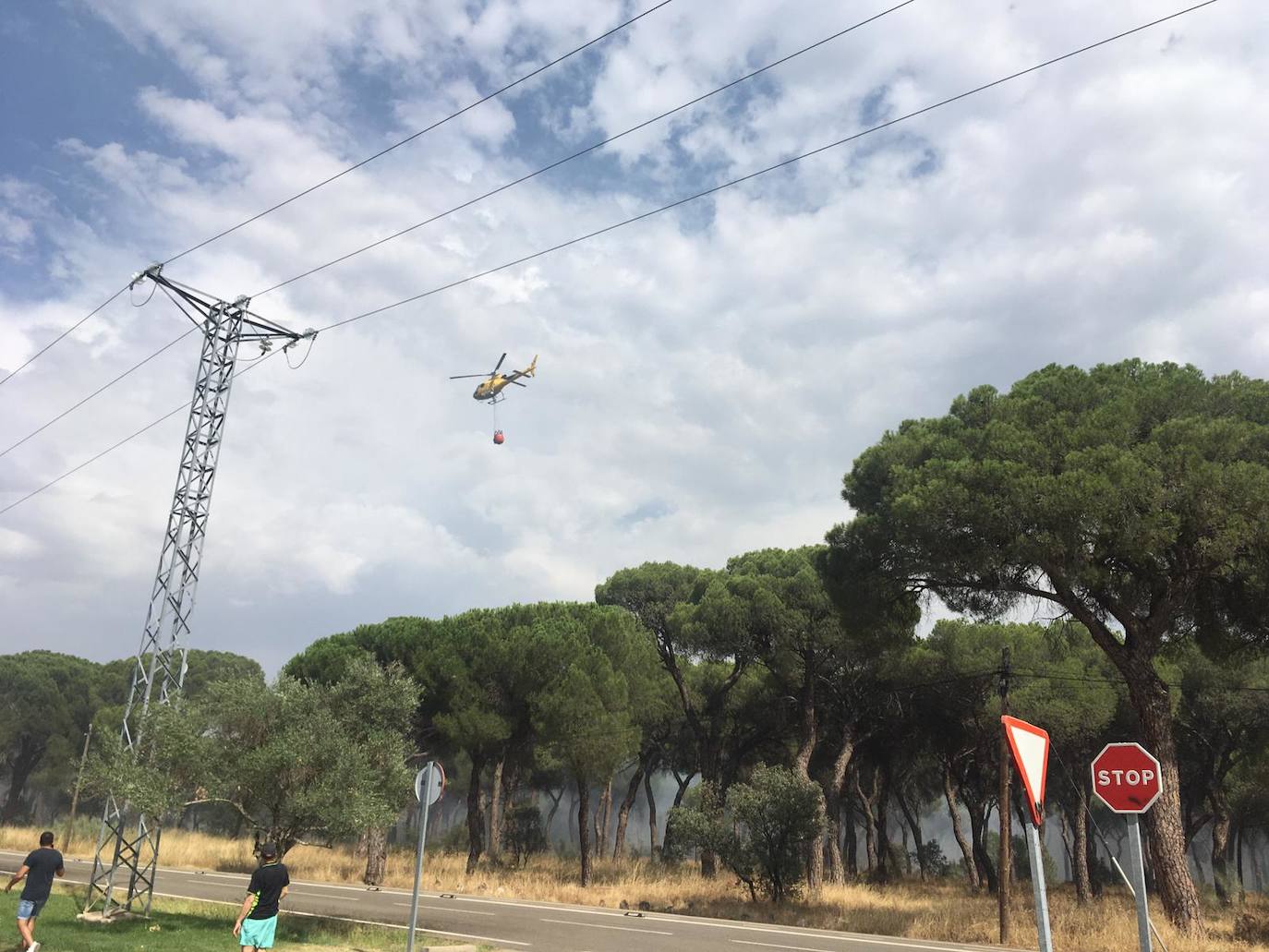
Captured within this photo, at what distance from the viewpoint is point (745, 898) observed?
27.3 metres

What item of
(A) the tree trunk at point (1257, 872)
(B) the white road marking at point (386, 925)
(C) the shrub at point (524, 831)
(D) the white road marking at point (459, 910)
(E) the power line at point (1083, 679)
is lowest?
(A) the tree trunk at point (1257, 872)

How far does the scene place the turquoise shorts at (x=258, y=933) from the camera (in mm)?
10523

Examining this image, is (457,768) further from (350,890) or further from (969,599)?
(969,599)

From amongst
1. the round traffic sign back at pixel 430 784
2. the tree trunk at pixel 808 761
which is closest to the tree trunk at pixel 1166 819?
the tree trunk at pixel 808 761

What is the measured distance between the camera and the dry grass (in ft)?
60.2

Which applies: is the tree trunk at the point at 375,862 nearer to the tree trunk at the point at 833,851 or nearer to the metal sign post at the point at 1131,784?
the tree trunk at the point at 833,851

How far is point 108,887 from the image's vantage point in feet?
53.1

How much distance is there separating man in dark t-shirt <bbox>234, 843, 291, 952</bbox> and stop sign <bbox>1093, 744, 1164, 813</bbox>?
29.6 ft

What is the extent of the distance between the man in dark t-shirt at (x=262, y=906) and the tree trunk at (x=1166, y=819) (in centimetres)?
1560

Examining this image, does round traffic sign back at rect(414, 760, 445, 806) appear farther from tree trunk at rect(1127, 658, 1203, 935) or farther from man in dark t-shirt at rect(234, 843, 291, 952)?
tree trunk at rect(1127, 658, 1203, 935)

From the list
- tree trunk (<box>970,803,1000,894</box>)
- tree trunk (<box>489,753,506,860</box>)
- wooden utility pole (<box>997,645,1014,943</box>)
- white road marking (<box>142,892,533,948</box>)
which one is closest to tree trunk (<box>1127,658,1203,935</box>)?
wooden utility pole (<box>997,645,1014,943</box>)

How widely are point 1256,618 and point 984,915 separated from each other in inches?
393

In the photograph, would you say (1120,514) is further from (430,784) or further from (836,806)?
(836,806)

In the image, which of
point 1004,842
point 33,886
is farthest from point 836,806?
point 33,886
